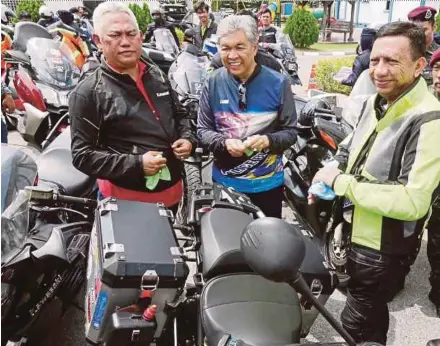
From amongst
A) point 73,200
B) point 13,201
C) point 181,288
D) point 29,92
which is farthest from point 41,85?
point 181,288

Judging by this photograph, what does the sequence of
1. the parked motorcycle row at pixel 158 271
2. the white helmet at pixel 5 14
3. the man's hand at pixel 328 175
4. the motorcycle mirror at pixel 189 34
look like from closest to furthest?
1. the parked motorcycle row at pixel 158 271
2. the man's hand at pixel 328 175
3. the motorcycle mirror at pixel 189 34
4. the white helmet at pixel 5 14

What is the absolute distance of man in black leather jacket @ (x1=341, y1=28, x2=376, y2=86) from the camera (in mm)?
4332

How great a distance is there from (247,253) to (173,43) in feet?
26.4

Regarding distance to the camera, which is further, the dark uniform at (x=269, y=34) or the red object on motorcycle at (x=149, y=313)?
the dark uniform at (x=269, y=34)

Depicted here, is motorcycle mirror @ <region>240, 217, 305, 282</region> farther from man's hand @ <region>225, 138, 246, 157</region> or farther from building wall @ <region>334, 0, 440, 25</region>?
building wall @ <region>334, 0, 440, 25</region>

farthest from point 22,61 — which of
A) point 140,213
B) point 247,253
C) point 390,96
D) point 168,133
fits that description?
point 247,253

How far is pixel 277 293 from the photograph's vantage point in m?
1.65

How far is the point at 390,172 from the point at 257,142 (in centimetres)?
75

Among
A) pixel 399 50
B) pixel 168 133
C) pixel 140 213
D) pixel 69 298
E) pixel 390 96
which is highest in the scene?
pixel 399 50

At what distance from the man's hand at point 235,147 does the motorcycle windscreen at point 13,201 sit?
96 centimetres

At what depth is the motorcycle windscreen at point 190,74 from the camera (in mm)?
4496

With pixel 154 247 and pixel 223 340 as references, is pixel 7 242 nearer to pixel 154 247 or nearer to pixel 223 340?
pixel 154 247

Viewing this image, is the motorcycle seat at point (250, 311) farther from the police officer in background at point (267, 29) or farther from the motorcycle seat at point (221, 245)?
the police officer in background at point (267, 29)

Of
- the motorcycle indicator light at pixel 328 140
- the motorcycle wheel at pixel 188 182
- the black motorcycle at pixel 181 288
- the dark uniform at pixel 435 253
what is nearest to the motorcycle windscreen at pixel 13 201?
the black motorcycle at pixel 181 288
